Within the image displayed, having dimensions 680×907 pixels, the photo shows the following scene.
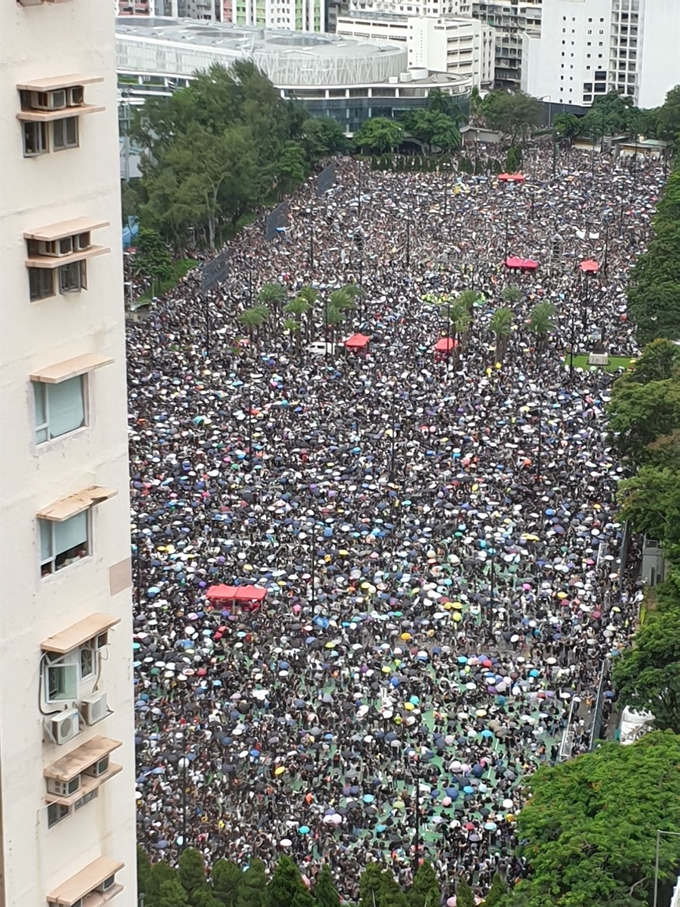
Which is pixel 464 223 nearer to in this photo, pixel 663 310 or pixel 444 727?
pixel 663 310

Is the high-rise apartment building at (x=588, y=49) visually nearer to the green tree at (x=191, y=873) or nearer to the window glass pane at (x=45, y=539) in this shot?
the green tree at (x=191, y=873)

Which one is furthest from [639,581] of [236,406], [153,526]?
[236,406]

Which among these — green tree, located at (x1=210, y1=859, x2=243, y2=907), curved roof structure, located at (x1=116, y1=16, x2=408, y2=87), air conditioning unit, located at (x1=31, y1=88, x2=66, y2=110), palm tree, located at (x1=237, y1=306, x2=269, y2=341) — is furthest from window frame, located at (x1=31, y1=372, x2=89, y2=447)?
curved roof structure, located at (x1=116, y1=16, x2=408, y2=87)

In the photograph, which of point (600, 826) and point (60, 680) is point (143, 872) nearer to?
point (600, 826)

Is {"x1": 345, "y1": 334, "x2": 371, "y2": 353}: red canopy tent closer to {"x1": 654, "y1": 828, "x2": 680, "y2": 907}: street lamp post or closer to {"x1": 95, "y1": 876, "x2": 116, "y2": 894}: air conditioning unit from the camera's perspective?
{"x1": 654, "y1": 828, "x2": 680, "y2": 907}: street lamp post

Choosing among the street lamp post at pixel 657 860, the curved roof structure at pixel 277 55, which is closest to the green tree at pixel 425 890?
the street lamp post at pixel 657 860

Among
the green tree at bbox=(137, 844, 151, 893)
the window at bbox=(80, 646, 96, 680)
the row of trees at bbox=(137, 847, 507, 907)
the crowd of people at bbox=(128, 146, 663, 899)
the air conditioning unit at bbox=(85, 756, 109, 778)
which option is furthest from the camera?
the crowd of people at bbox=(128, 146, 663, 899)
